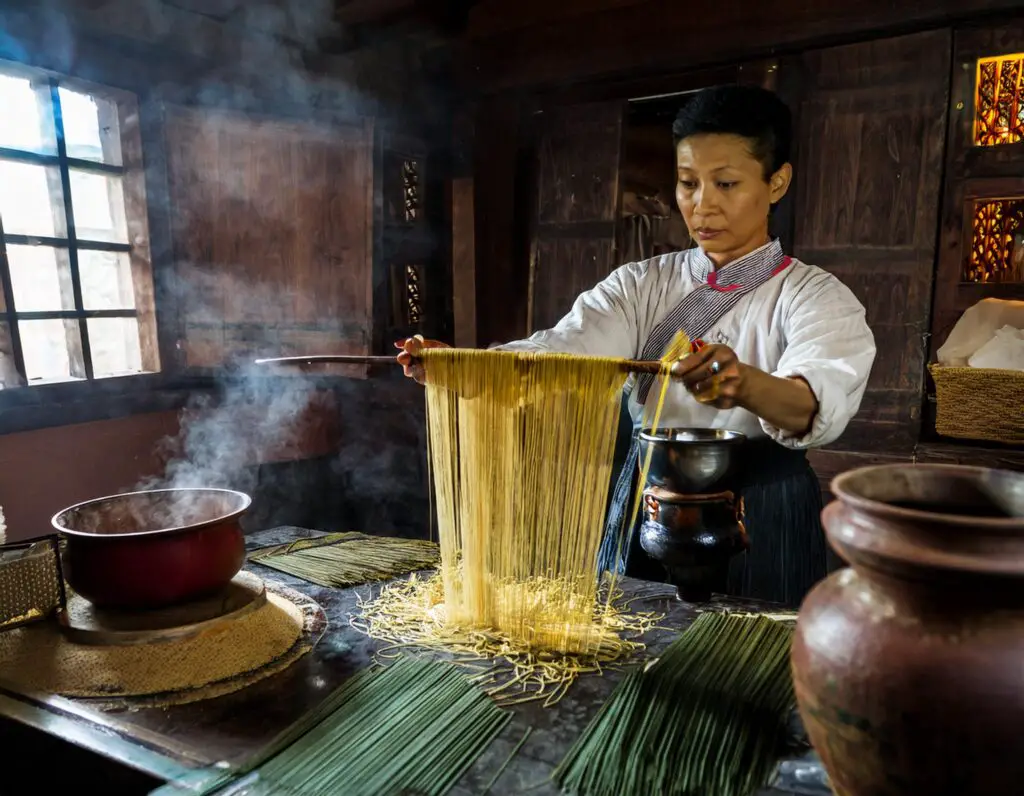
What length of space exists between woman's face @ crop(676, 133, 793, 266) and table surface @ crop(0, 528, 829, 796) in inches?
53.0

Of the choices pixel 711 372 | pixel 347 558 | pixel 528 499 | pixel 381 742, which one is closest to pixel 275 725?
pixel 381 742

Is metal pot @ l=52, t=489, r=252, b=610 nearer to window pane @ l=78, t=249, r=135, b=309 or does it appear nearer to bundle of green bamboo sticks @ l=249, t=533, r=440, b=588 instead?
bundle of green bamboo sticks @ l=249, t=533, r=440, b=588

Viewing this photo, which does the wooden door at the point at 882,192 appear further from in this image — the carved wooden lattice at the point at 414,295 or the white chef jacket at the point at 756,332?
the carved wooden lattice at the point at 414,295

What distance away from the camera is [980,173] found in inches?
135

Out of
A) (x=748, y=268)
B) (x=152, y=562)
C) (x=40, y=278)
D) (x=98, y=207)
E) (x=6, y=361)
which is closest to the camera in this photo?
(x=152, y=562)

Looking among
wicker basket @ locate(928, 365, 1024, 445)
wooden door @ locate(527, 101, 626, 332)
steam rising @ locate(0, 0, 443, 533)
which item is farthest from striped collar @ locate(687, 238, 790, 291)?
steam rising @ locate(0, 0, 443, 533)

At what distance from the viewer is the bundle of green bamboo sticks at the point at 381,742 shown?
3.82 ft

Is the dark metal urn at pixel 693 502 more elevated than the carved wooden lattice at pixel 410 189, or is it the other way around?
the carved wooden lattice at pixel 410 189

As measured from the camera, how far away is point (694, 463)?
168 cm

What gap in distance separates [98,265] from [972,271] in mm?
4563

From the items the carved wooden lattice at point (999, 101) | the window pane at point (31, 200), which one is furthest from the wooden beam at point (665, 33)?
the window pane at point (31, 200)

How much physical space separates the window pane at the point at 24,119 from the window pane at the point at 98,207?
19cm

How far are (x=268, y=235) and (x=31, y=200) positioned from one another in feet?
3.91

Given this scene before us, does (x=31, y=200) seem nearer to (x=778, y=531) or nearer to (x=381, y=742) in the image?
(x=381, y=742)
